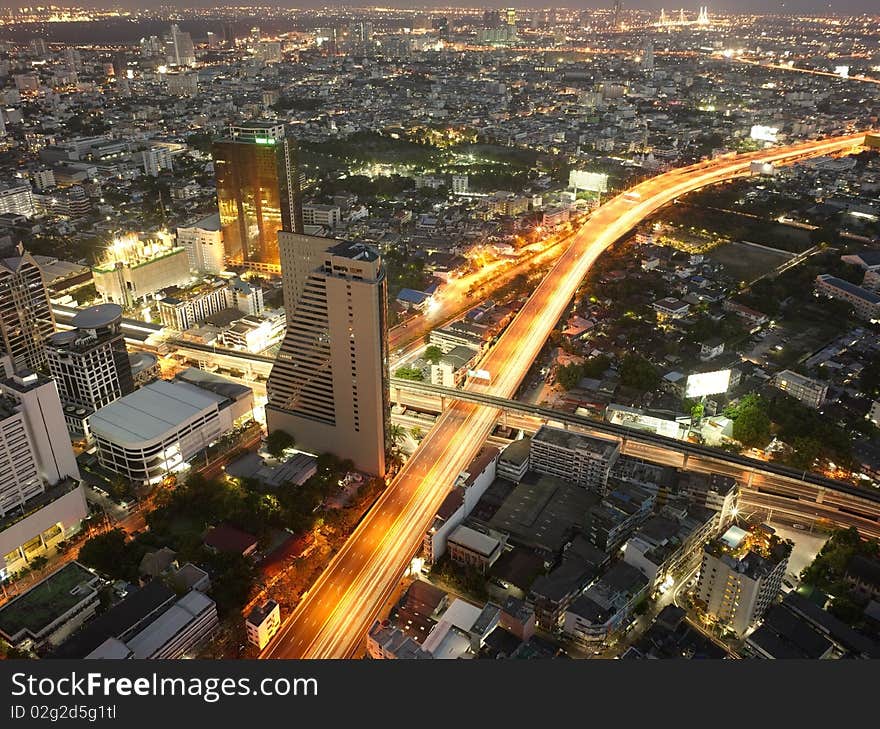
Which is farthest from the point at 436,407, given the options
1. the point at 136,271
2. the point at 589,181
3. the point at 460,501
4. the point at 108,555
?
the point at 589,181

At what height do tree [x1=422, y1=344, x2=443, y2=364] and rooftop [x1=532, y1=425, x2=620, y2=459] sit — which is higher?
rooftop [x1=532, y1=425, x2=620, y2=459]

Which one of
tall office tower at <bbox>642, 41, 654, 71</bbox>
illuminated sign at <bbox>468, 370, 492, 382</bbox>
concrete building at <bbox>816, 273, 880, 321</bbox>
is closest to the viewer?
illuminated sign at <bbox>468, 370, 492, 382</bbox>

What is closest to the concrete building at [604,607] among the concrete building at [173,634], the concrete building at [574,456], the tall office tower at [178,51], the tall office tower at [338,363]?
the concrete building at [574,456]

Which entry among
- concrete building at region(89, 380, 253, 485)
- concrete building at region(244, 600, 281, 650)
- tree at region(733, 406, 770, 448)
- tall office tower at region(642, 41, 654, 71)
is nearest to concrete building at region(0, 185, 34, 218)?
concrete building at region(89, 380, 253, 485)

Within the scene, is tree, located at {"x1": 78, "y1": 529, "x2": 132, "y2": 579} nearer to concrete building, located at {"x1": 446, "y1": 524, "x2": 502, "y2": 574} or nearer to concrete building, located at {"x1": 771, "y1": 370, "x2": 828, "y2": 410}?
concrete building, located at {"x1": 446, "y1": 524, "x2": 502, "y2": 574}

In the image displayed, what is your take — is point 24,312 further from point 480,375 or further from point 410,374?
point 480,375

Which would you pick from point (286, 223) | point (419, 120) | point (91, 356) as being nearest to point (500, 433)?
point (91, 356)
